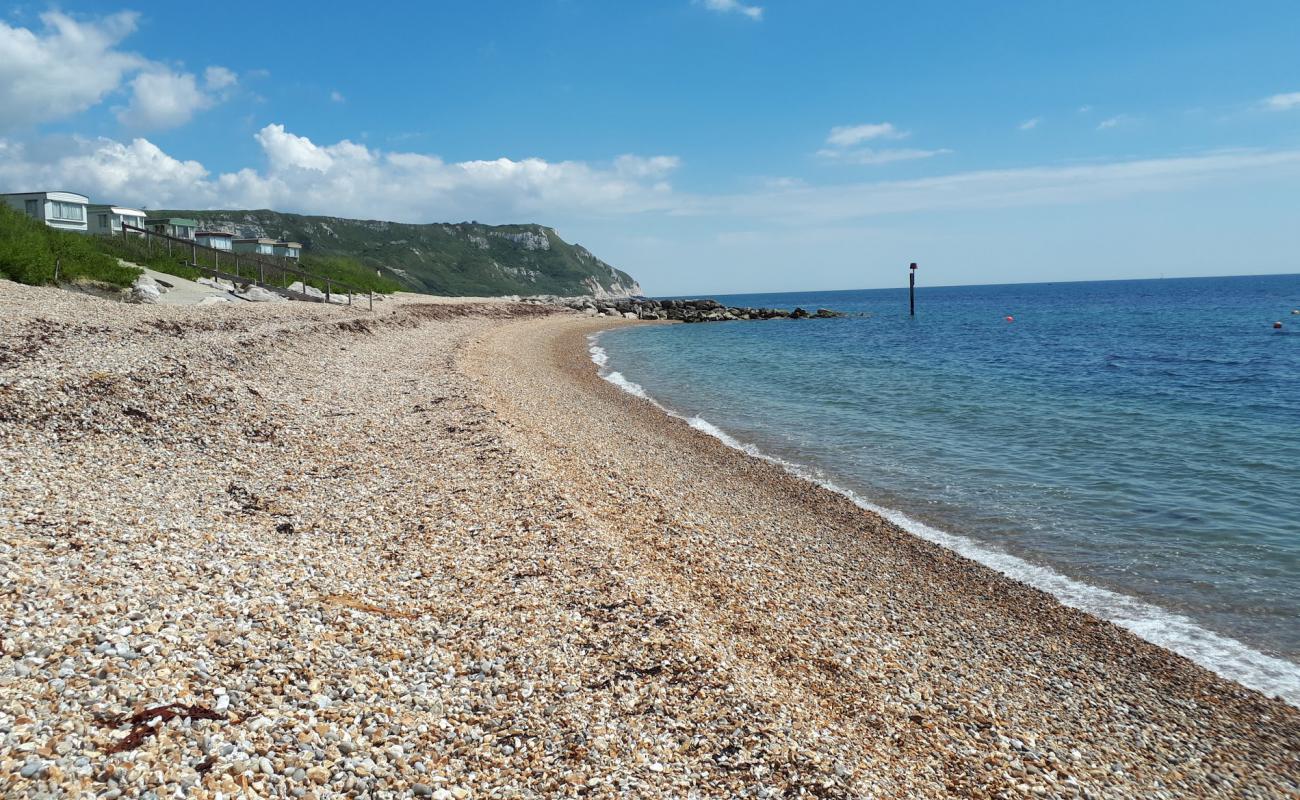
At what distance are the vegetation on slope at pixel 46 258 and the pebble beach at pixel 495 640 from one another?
1790cm

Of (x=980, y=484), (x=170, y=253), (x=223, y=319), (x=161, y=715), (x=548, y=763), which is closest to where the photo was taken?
(x=161, y=715)

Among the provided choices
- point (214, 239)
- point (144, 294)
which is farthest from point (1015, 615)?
point (214, 239)

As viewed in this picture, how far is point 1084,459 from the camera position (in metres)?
17.1

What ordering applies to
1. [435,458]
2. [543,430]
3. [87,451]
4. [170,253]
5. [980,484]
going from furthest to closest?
[170,253] < [543,430] < [980,484] < [435,458] < [87,451]

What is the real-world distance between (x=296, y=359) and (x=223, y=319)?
25.3 feet

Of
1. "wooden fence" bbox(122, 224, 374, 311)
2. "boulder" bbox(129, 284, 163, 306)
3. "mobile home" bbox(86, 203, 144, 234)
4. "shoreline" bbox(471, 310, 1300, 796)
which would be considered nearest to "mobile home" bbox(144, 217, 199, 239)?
"mobile home" bbox(86, 203, 144, 234)

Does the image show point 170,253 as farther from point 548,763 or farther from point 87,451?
point 548,763

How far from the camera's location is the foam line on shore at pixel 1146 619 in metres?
8.14

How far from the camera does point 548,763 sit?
5242 mm

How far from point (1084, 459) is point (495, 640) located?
1570 centimetres

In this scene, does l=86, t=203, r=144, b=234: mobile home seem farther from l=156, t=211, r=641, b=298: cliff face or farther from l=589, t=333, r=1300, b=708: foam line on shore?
l=589, t=333, r=1300, b=708: foam line on shore

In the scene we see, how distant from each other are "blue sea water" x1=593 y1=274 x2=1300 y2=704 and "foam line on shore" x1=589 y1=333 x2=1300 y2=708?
0.10 feet

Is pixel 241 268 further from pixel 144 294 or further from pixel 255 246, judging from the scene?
pixel 255 246

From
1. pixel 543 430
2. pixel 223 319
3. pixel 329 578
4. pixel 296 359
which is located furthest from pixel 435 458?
pixel 223 319
